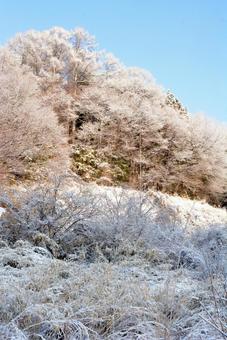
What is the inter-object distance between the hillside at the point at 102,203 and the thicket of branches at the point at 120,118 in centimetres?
7

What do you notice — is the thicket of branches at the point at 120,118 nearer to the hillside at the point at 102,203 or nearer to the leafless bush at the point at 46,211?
the hillside at the point at 102,203

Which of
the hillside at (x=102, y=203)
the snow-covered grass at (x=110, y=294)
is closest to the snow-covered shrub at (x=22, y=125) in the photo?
the hillside at (x=102, y=203)

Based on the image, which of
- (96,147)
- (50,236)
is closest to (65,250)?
(50,236)

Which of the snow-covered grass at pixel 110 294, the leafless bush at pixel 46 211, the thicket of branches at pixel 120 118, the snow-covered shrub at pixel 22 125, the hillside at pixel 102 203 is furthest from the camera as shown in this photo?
the thicket of branches at pixel 120 118

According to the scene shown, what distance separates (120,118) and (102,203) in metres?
12.0

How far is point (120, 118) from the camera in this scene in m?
18.8

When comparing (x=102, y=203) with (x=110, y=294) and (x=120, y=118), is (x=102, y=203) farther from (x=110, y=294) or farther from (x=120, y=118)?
(x=120, y=118)

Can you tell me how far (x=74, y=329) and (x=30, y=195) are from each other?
4.20m

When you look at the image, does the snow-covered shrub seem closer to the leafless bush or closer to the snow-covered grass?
the leafless bush

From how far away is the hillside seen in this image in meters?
3.13

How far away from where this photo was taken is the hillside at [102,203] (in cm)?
313

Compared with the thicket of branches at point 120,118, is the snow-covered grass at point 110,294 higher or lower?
lower

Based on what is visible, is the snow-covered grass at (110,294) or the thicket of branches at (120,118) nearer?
the snow-covered grass at (110,294)

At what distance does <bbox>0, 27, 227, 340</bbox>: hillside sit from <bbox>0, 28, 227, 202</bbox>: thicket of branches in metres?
0.07
